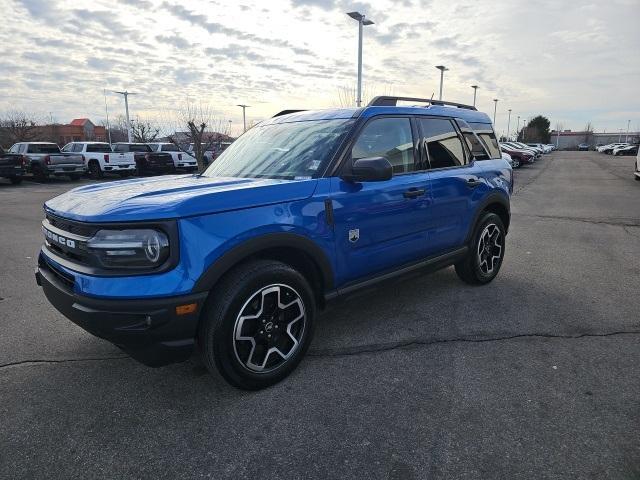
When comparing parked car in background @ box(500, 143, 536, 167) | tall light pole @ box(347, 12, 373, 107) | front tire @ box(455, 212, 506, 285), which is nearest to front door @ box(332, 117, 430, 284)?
front tire @ box(455, 212, 506, 285)

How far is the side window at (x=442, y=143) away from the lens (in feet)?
13.5

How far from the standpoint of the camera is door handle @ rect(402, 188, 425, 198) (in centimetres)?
368

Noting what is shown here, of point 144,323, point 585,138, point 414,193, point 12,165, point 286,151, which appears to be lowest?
point 144,323

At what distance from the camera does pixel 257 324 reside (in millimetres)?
2842

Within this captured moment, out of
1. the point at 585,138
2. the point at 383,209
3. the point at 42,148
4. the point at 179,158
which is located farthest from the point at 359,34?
the point at 585,138

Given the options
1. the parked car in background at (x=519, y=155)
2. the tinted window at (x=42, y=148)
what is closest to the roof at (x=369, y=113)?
the tinted window at (x=42, y=148)

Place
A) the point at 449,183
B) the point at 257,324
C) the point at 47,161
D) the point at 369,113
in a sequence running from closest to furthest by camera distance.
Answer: the point at 257,324 < the point at 369,113 < the point at 449,183 < the point at 47,161

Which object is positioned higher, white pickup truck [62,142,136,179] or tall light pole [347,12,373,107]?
tall light pole [347,12,373,107]

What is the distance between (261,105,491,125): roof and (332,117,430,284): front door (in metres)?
0.08

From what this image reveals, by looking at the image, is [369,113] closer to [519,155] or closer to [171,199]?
[171,199]

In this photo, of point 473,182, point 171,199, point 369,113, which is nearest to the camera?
point 171,199

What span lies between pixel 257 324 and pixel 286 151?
4.70 feet

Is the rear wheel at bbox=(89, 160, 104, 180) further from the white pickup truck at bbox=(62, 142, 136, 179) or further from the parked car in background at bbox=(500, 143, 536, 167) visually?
the parked car in background at bbox=(500, 143, 536, 167)

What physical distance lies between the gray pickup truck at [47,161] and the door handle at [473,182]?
1944 centimetres
